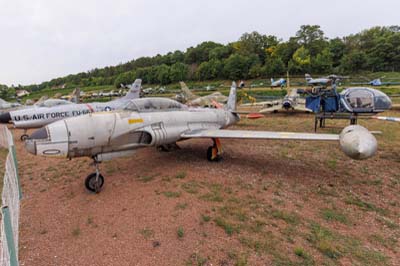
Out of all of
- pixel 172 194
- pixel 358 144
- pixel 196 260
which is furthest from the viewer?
pixel 172 194

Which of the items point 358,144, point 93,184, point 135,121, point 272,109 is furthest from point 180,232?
point 272,109

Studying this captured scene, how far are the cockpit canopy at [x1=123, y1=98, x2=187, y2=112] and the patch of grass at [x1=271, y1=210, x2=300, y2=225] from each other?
4359 mm

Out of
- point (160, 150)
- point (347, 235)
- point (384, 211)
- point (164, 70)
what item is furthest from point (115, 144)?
point (164, 70)

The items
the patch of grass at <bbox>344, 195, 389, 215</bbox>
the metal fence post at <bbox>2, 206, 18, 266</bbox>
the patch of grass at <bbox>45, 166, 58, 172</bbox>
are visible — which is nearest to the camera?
the metal fence post at <bbox>2, 206, 18, 266</bbox>

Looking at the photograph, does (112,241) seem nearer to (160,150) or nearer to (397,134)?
(160,150)

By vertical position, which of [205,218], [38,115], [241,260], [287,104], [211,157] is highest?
[38,115]

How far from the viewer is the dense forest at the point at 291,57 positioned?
59.1 m

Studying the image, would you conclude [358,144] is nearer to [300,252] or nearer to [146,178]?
[300,252]

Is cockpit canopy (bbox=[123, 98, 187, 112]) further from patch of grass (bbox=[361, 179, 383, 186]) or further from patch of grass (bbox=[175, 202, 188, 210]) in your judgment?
patch of grass (bbox=[361, 179, 383, 186])

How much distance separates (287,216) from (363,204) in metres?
2.11

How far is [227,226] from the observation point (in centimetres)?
423

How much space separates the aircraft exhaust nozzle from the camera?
448 centimetres

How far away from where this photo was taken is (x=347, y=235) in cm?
427

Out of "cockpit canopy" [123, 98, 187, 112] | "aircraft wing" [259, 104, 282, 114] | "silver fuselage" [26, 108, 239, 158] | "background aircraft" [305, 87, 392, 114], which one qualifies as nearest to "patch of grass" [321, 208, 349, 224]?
"silver fuselage" [26, 108, 239, 158]
